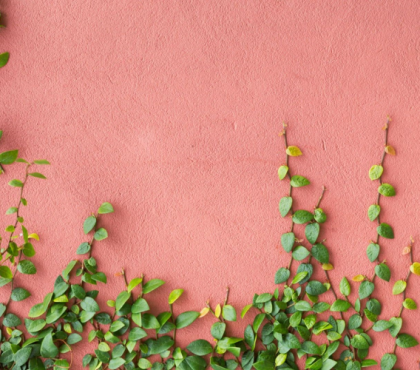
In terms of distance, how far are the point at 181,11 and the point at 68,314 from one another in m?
1.07

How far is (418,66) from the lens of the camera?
1.20 m

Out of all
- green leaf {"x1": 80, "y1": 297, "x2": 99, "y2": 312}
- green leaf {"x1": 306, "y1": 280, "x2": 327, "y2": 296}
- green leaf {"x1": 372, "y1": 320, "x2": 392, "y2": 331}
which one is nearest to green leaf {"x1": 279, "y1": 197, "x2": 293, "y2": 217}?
green leaf {"x1": 306, "y1": 280, "x2": 327, "y2": 296}

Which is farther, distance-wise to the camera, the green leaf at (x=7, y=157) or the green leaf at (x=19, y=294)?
the green leaf at (x=19, y=294)

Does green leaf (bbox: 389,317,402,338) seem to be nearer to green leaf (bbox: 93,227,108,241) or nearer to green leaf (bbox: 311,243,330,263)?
green leaf (bbox: 311,243,330,263)

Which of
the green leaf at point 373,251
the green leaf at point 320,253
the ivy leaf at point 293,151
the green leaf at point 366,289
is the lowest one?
the green leaf at point 366,289

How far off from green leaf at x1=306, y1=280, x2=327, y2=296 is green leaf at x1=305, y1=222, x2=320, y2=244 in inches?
5.2

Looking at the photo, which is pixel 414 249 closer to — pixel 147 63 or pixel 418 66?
pixel 418 66

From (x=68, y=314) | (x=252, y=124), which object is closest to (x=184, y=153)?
(x=252, y=124)

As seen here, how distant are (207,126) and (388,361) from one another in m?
0.95

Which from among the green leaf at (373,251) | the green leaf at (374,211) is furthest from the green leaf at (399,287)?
the green leaf at (374,211)

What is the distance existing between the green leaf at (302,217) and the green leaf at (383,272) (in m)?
0.26

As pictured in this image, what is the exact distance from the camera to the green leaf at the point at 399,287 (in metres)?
1.20

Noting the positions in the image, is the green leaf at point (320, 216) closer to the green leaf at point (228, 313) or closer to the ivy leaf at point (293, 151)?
the ivy leaf at point (293, 151)

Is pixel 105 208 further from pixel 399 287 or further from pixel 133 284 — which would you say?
pixel 399 287
